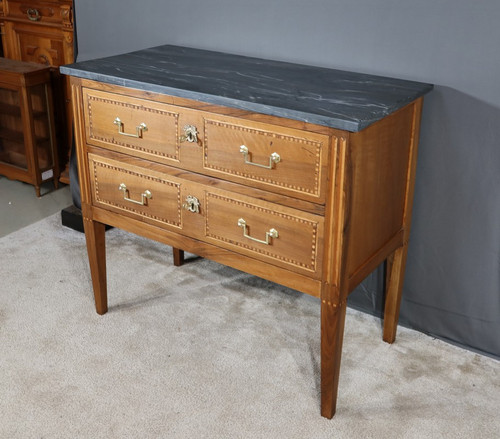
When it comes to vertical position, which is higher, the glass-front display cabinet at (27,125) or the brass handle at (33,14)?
the brass handle at (33,14)

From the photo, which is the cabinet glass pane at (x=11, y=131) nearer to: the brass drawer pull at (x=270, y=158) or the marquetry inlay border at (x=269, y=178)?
the marquetry inlay border at (x=269, y=178)

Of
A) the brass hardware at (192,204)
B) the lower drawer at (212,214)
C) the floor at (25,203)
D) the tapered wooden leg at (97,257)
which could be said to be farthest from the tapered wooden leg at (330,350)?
the floor at (25,203)

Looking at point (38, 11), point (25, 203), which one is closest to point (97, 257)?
point (25, 203)

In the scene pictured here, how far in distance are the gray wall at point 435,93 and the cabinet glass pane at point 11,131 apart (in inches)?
52.0

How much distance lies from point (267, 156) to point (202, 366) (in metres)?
0.81

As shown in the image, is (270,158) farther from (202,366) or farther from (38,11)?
(38,11)

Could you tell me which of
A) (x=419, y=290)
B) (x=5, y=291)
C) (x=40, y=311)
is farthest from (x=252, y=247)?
(x=5, y=291)

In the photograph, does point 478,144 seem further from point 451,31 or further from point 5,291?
point 5,291

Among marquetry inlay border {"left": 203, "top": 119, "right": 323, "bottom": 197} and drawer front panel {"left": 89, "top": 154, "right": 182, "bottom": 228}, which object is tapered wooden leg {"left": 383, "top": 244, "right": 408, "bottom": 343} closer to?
marquetry inlay border {"left": 203, "top": 119, "right": 323, "bottom": 197}

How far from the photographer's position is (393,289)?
2.31 metres

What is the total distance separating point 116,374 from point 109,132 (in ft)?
2.61

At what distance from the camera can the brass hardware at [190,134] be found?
6.47 feet

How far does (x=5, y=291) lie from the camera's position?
269 centimetres

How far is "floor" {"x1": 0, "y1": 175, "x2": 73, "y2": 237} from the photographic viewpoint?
3295 millimetres
